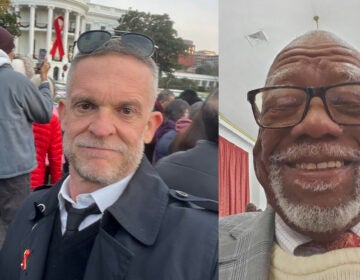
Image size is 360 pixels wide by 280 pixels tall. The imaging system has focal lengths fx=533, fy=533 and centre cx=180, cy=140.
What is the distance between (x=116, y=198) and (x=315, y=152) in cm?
53

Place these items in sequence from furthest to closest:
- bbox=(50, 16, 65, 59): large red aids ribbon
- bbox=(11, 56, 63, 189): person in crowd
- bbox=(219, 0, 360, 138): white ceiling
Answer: bbox=(11, 56, 63, 189): person in crowd
bbox=(50, 16, 65, 59): large red aids ribbon
bbox=(219, 0, 360, 138): white ceiling

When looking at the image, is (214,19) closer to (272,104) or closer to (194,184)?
(272,104)

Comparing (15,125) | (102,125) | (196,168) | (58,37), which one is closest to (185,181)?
(196,168)

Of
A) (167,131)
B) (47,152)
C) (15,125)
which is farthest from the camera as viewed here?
(47,152)

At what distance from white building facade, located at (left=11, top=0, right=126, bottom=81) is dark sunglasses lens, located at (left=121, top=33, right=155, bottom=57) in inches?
2.3

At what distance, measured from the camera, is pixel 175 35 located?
117 cm

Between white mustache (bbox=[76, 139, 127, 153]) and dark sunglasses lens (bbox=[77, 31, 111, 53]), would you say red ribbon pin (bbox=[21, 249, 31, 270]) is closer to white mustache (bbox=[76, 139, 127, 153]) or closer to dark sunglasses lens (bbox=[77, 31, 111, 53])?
white mustache (bbox=[76, 139, 127, 153])

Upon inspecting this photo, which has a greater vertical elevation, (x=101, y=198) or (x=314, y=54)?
(x=314, y=54)

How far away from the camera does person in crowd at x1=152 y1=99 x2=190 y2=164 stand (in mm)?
1450

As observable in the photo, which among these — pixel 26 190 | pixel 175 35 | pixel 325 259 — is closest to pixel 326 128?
pixel 325 259

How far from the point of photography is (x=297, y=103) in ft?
2.93

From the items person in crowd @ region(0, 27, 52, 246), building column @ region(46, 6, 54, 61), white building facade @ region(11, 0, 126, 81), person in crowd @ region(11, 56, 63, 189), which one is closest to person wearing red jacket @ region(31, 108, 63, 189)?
person in crowd @ region(11, 56, 63, 189)

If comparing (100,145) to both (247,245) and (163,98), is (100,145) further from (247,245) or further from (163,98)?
(247,245)

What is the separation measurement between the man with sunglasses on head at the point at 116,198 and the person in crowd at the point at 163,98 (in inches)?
2.0
